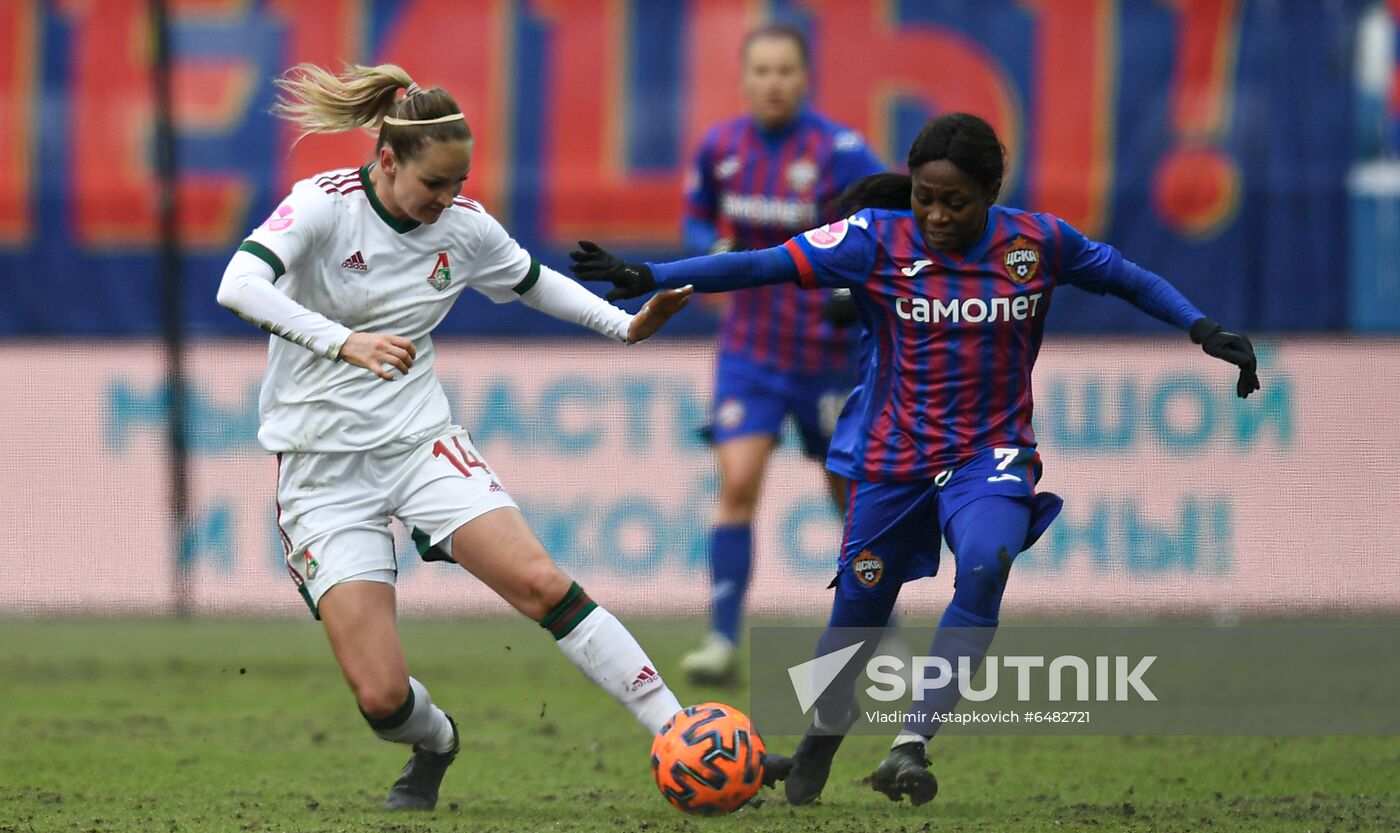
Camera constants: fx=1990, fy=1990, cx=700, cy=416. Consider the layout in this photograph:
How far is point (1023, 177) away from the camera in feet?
31.0

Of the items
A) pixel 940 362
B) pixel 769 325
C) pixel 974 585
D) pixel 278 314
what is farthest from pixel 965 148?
pixel 769 325

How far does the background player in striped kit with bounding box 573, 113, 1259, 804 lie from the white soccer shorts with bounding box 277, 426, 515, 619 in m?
0.68

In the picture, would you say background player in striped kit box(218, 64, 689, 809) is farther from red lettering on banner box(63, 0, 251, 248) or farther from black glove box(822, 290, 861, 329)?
red lettering on banner box(63, 0, 251, 248)

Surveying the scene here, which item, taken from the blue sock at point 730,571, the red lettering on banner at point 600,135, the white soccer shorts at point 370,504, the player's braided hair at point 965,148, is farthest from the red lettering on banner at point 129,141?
the player's braided hair at point 965,148

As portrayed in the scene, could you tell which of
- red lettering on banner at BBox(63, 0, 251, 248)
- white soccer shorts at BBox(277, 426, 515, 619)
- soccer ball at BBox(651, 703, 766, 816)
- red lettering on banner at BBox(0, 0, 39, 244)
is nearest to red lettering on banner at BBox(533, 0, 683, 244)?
red lettering on banner at BBox(63, 0, 251, 248)

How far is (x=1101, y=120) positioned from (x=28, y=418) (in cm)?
534

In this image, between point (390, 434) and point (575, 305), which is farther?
point (575, 305)

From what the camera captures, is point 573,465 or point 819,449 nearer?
point 819,449

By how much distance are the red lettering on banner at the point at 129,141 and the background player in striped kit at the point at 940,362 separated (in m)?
5.11

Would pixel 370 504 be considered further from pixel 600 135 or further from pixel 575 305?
pixel 600 135

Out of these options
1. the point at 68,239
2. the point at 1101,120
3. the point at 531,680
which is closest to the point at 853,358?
the point at 531,680

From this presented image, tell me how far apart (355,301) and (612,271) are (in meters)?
0.74

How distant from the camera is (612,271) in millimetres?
4863

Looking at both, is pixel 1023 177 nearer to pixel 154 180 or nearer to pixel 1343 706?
pixel 1343 706
